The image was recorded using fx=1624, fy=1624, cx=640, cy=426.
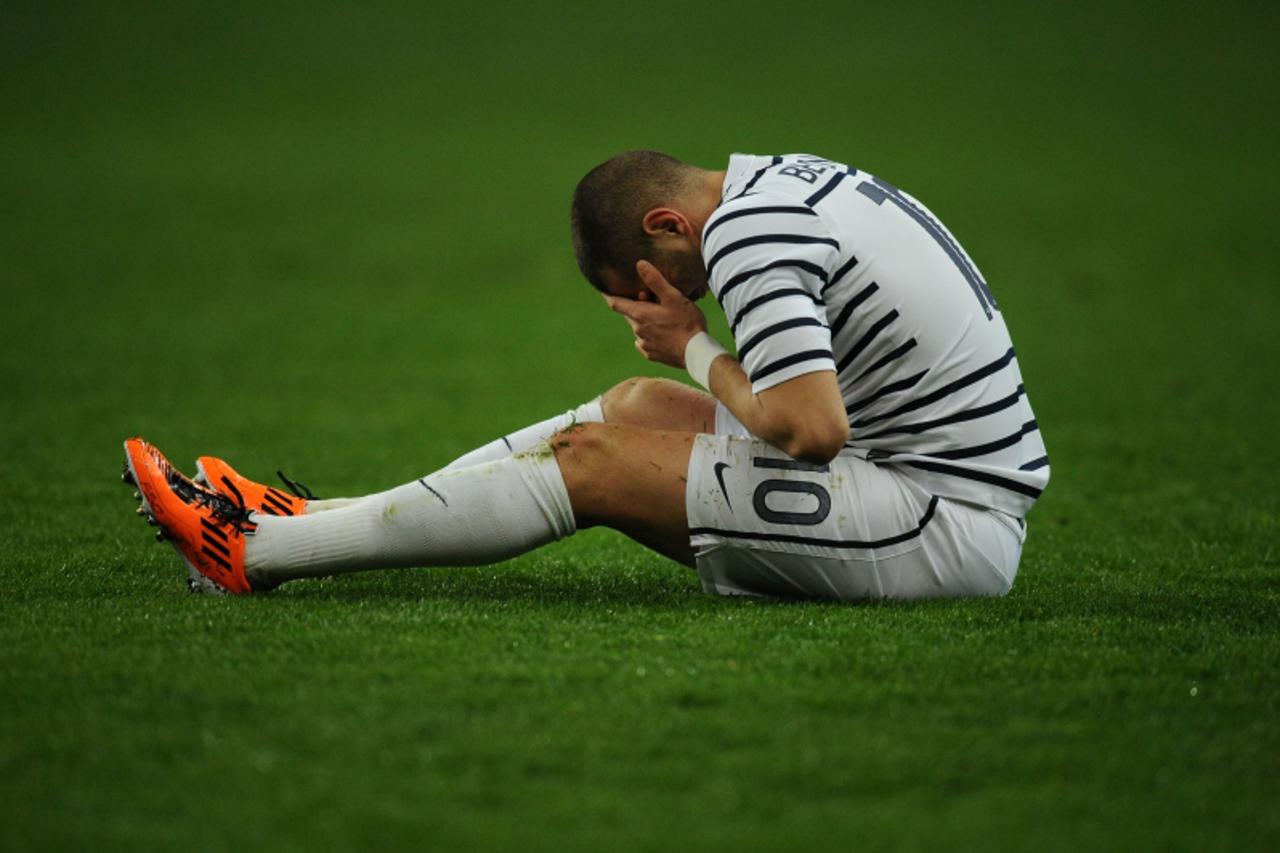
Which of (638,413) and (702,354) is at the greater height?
(702,354)

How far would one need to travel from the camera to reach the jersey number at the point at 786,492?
411 centimetres

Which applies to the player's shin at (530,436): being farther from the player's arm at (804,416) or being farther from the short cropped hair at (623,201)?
the player's arm at (804,416)

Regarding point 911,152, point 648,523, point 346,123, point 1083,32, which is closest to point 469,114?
point 346,123

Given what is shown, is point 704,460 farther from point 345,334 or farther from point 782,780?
point 345,334

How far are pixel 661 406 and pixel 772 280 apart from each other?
2.73 ft

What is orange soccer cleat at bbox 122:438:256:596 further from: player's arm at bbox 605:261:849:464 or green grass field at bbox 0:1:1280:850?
player's arm at bbox 605:261:849:464

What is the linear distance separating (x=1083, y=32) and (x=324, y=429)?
24036mm

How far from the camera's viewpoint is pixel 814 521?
13.5 feet

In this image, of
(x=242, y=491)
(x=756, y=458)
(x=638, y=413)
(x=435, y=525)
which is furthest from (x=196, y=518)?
(x=756, y=458)

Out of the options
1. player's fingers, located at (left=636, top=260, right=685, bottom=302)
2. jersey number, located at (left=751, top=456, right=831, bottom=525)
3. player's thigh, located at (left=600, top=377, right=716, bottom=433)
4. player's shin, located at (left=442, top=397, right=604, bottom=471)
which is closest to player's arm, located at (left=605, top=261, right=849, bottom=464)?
player's fingers, located at (left=636, top=260, right=685, bottom=302)

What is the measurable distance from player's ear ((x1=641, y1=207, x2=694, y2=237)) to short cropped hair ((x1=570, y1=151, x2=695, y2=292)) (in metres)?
0.02

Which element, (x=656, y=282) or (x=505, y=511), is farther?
(x=656, y=282)

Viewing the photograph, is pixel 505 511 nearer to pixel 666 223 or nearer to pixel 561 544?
pixel 666 223

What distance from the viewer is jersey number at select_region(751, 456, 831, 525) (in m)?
4.11
